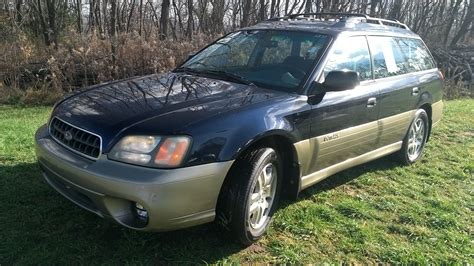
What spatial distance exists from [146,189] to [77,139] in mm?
720

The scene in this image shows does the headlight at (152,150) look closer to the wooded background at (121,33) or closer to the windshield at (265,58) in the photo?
the windshield at (265,58)

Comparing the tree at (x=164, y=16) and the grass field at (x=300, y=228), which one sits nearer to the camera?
the grass field at (x=300, y=228)

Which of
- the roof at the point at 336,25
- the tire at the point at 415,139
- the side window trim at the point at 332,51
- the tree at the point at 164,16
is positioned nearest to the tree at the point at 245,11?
the tree at the point at 164,16

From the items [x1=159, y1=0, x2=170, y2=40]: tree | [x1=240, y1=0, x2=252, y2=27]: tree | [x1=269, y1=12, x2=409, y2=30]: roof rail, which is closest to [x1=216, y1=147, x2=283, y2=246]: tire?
[x1=269, y1=12, x2=409, y2=30]: roof rail

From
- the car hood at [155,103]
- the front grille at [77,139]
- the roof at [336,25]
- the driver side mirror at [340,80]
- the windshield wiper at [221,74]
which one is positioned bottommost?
the front grille at [77,139]

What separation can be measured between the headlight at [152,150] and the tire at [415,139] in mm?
3515

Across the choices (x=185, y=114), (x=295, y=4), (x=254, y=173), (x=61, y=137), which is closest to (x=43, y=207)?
(x=61, y=137)

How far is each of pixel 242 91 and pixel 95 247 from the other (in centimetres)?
161

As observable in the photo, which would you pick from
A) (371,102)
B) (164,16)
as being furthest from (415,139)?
(164,16)

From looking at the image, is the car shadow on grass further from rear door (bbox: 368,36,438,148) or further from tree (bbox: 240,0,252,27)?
tree (bbox: 240,0,252,27)

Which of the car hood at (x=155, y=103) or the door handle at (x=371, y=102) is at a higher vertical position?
the car hood at (x=155, y=103)

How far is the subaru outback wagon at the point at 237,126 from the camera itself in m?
2.89

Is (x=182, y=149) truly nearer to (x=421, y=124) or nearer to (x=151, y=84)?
(x=151, y=84)

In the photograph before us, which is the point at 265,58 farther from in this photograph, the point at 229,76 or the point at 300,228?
the point at 300,228
